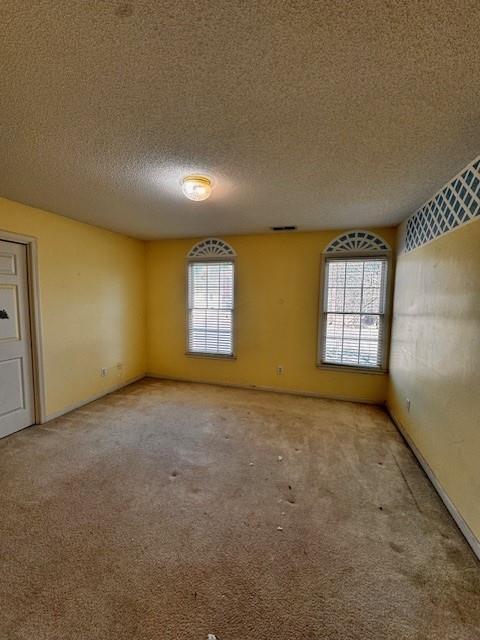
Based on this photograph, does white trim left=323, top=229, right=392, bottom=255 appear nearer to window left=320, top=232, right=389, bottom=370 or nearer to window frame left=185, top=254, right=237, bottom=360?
window left=320, top=232, right=389, bottom=370

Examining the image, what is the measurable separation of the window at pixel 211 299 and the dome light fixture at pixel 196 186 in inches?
87.1

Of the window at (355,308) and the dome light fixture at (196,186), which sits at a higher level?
the dome light fixture at (196,186)

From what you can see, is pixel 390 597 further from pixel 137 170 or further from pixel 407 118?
pixel 137 170

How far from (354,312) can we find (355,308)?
0.06 m

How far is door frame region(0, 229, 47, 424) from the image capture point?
3.14 m

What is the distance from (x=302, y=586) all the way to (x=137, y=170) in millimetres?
2946

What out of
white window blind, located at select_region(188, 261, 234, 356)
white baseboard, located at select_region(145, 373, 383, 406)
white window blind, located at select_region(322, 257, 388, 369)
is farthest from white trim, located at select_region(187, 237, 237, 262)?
white baseboard, located at select_region(145, 373, 383, 406)

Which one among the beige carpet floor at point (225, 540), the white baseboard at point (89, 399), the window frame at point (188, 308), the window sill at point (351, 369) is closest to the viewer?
the beige carpet floor at point (225, 540)

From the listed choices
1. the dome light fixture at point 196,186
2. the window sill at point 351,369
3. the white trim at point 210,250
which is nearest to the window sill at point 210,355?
the window sill at point 351,369

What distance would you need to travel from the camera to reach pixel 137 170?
2.21 m

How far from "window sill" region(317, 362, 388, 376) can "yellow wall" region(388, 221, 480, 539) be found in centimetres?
77

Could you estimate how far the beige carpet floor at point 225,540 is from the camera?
1.32m

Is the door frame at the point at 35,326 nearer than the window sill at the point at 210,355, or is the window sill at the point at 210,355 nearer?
the door frame at the point at 35,326

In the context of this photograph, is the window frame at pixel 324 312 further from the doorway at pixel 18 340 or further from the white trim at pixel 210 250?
the doorway at pixel 18 340
